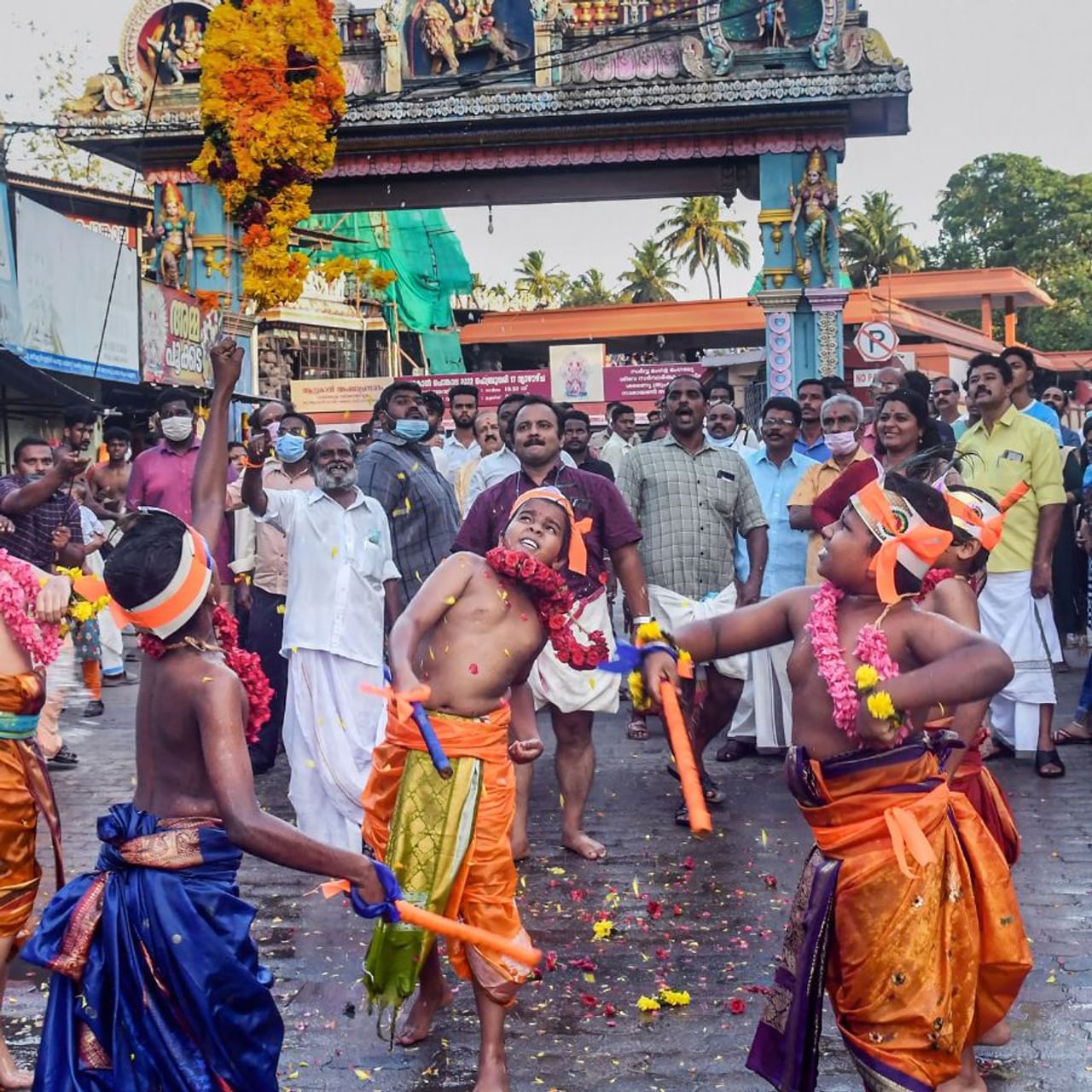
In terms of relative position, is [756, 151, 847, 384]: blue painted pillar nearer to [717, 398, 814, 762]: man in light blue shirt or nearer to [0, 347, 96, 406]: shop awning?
[0, 347, 96, 406]: shop awning

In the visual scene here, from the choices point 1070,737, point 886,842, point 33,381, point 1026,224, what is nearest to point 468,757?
point 886,842

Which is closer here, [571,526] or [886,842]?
[886,842]

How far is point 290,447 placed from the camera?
8.81m

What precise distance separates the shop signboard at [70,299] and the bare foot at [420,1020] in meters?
11.3

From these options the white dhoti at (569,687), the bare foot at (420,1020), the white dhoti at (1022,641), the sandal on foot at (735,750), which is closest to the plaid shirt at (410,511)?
the white dhoti at (569,687)

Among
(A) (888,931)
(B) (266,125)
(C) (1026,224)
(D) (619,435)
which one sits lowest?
(A) (888,931)

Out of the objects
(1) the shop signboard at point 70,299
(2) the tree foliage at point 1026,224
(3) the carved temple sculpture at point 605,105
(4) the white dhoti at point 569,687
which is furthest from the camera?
(2) the tree foliage at point 1026,224

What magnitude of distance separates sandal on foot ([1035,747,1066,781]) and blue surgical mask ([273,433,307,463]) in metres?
4.67

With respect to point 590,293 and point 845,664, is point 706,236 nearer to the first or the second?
point 590,293

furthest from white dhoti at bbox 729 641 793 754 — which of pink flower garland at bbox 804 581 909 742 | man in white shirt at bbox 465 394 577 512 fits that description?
pink flower garland at bbox 804 581 909 742

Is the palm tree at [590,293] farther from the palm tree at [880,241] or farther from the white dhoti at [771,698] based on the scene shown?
the white dhoti at [771,698]

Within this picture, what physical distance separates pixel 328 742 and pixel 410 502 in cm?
169

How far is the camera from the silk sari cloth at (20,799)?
4.21 meters

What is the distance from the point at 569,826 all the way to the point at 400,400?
9.51ft
